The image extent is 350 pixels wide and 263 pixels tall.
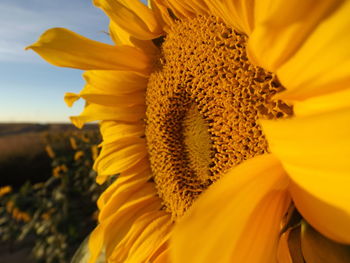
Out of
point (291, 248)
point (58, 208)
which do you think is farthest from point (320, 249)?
point (58, 208)

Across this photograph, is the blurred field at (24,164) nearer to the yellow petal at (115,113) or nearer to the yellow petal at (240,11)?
the yellow petal at (115,113)

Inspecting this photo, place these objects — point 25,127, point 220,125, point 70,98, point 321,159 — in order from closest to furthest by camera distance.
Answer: point 321,159
point 220,125
point 70,98
point 25,127

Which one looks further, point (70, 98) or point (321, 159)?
point (70, 98)

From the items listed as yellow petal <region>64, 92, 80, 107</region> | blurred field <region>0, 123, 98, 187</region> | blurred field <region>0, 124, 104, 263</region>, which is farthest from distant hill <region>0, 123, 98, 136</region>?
yellow petal <region>64, 92, 80, 107</region>

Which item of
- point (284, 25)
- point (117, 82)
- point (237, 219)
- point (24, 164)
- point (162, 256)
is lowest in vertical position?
point (162, 256)

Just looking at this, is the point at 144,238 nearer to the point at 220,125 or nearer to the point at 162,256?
the point at 162,256

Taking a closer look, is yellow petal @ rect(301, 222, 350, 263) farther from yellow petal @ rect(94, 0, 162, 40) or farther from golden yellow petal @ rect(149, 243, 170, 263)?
yellow petal @ rect(94, 0, 162, 40)
